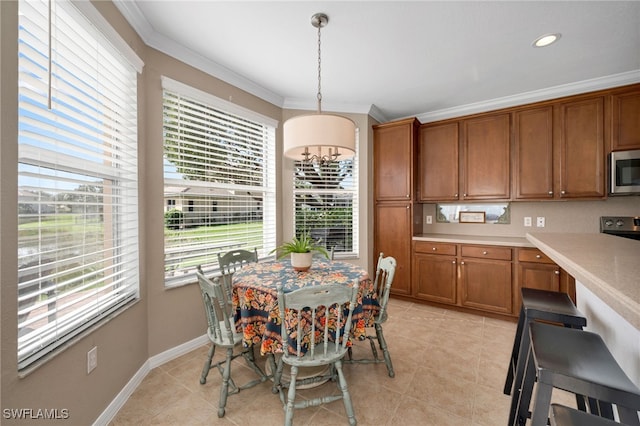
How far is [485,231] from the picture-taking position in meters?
3.66

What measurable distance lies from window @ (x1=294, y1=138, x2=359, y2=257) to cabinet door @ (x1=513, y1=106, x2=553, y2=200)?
194cm

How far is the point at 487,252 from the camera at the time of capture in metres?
3.19

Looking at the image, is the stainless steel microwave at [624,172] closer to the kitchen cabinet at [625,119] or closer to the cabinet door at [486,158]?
the kitchen cabinet at [625,119]

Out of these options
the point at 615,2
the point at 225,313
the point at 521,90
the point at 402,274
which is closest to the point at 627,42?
the point at 615,2

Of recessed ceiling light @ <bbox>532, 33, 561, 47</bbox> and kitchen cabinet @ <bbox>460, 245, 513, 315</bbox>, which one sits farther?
kitchen cabinet @ <bbox>460, 245, 513, 315</bbox>

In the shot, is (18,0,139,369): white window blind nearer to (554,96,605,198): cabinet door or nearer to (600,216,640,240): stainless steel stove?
(554,96,605,198): cabinet door

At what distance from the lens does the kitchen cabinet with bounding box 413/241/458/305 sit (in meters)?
3.40

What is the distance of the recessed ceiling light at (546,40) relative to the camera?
7.20 feet

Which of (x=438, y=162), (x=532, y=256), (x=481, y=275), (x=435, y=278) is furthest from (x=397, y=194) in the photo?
(x=532, y=256)

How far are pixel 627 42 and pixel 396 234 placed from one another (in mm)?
2746

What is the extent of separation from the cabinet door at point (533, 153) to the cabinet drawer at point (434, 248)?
960mm

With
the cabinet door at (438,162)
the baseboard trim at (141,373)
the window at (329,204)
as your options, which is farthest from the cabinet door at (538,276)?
the baseboard trim at (141,373)

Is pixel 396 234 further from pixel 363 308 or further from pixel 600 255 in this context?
pixel 600 255

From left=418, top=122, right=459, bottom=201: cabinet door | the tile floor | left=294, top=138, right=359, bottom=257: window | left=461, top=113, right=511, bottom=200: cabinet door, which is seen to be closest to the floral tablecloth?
the tile floor
